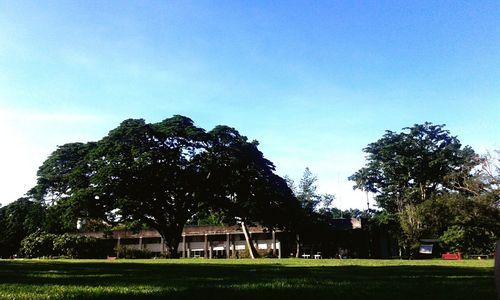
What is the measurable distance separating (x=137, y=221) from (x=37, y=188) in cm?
1529

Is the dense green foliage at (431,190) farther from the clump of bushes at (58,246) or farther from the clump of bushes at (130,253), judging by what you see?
the clump of bushes at (58,246)

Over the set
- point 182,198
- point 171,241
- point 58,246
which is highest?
point 182,198

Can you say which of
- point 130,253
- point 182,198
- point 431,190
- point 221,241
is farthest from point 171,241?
point 431,190

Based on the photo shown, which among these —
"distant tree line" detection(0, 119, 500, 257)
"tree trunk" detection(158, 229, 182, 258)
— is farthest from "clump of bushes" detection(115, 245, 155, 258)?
"tree trunk" detection(158, 229, 182, 258)

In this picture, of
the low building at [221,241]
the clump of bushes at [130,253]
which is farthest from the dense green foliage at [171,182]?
the low building at [221,241]

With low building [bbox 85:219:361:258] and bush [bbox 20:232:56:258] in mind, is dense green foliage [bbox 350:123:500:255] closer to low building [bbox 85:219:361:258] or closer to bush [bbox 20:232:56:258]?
low building [bbox 85:219:361:258]

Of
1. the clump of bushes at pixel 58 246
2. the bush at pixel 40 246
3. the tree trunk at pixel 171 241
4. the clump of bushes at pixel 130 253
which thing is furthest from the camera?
the clump of bushes at pixel 130 253

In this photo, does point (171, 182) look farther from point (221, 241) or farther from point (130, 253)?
point (221, 241)

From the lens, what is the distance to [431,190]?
72.7 meters

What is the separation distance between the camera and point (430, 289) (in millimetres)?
9672

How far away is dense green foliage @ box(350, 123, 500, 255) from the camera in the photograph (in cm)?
5325

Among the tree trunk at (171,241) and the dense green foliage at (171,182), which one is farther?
the tree trunk at (171,241)

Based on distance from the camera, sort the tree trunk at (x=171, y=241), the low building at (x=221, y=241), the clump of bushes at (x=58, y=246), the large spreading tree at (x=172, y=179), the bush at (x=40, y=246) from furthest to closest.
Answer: the low building at (x=221, y=241) < the bush at (x=40, y=246) < the clump of bushes at (x=58, y=246) < the tree trunk at (x=171, y=241) < the large spreading tree at (x=172, y=179)

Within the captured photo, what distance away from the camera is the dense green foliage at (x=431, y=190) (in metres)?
53.2
